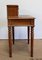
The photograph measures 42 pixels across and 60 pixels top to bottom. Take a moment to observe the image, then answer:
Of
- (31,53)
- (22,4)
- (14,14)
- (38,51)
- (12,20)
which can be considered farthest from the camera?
(22,4)

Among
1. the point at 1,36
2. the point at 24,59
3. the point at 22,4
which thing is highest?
the point at 22,4

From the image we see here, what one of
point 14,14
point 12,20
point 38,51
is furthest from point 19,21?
point 38,51

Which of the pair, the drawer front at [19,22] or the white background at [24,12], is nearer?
the drawer front at [19,22]

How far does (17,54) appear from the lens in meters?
2.58

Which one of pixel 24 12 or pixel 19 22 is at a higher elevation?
pixel 24 12

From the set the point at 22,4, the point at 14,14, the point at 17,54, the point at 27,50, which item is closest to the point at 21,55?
the point at 17,54

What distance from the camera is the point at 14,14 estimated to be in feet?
9.56

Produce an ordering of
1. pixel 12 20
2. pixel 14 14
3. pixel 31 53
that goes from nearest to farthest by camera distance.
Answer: pixel 12 20 → pixel 31 53 → pixel 14 14

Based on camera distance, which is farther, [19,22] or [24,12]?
[24,12]

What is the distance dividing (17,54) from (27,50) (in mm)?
295

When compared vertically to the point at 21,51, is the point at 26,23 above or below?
above

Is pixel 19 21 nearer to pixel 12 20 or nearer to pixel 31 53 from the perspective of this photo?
pixel 12 20

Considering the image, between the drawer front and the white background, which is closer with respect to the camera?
the drawer front

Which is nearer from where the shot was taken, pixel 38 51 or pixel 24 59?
pixel 24 59
